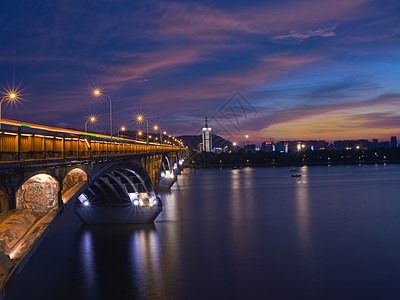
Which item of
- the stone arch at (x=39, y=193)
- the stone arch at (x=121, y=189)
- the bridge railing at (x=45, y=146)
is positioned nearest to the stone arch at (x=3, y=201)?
the stone arch at (x=39, y=193)

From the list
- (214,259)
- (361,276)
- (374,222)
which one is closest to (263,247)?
(214,259)

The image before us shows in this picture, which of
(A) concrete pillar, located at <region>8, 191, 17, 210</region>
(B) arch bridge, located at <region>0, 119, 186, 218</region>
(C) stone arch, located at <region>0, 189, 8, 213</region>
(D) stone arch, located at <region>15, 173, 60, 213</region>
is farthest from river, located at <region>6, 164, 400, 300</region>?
(C) stone arch, located at <region>0, 189, 8, 213</region>

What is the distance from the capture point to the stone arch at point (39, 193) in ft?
37.5

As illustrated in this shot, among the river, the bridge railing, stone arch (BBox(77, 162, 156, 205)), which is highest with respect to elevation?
the bridge railing

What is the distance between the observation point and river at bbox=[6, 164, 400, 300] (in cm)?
2256

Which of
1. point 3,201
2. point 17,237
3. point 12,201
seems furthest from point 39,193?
point 17,237

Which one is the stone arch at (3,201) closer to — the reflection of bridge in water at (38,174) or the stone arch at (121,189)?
the reflection of bridge in water at (38,174)

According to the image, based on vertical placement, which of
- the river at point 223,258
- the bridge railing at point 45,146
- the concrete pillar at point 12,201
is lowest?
the river at point 223,258

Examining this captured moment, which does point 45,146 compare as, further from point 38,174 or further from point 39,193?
point 39,193

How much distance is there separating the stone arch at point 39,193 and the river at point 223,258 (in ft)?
37.3

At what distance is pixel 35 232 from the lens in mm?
10617

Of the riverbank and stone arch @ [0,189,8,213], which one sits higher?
stone arch @ [0,189,8,213]

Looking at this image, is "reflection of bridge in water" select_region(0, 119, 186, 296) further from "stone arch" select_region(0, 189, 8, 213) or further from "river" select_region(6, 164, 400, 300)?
"river" select_region(6, 164, 400, 300)

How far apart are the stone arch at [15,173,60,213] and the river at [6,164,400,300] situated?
37.3ft
